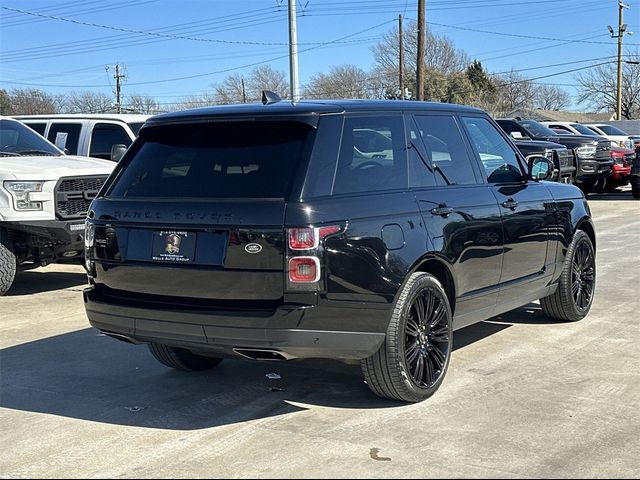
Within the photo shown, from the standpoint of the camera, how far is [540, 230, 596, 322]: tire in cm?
689

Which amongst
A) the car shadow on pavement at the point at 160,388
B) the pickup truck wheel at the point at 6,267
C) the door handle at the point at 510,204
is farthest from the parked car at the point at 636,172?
the pickup truck wheel at the point at 6,267

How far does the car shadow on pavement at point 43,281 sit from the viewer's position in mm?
9602

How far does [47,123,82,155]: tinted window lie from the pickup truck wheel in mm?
3609

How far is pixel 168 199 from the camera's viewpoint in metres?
4.64

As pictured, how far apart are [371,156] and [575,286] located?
10.2ft

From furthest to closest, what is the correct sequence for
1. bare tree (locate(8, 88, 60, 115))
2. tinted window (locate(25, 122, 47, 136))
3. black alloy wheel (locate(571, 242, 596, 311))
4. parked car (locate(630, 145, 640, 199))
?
bare tree (locate(8, 88, 60, 115)), parked car (locate(630, 145, 640, 199)), tinted window (locate(25, 122, 47, 136)), black alloy wheel (locate(571, 242, 596, 311))

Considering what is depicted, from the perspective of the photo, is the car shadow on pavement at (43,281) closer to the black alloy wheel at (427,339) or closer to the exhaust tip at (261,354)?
the exhaust tip at (261,354)

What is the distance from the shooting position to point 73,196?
29.3 feet

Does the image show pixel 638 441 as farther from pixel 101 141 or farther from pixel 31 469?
pixel 101 141

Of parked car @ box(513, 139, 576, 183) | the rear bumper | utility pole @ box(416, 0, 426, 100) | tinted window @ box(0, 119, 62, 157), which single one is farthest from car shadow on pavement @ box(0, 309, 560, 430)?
utility pole @ box(416, 0, 426, 100)

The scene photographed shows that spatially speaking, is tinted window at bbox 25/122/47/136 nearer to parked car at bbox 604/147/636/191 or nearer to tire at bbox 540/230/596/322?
tire at bbox 540/230/596/322

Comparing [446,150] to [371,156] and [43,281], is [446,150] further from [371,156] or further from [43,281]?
[43,281]

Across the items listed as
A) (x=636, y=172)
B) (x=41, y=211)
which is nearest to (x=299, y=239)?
(x=41, y=211)

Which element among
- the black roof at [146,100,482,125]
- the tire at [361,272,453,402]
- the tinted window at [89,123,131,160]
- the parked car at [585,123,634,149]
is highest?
the parked car at [585,123,634,149]
